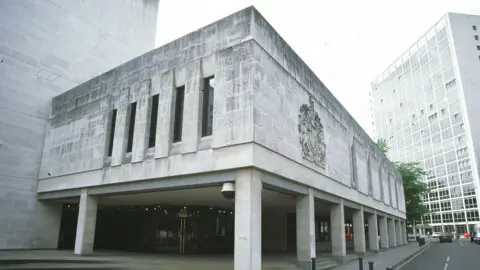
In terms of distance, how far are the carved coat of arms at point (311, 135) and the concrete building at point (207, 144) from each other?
0.06 metres

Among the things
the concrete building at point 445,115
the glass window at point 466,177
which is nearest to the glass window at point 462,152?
the concrete building at point 445,115

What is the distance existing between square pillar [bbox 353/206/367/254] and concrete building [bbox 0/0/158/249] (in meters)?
20.2

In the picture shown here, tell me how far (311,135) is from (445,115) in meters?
88.1

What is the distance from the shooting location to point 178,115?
14.9 meters

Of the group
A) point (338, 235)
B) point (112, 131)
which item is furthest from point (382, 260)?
point (112, 131)

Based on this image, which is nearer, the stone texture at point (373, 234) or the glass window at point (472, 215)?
the stone texture at point (373, 234)

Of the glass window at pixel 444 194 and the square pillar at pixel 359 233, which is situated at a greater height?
the glass window at pixel 444 194

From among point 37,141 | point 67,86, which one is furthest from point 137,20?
point 37,141

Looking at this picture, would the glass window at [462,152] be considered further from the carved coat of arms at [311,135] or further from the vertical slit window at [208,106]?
the vertical slit window at [208,106]

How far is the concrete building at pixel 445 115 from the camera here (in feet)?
272

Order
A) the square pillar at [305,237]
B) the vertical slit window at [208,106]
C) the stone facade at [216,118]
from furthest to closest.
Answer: the square pillar at [305,237], the vertical slit window at [208,106], the stone facade at [216,118]

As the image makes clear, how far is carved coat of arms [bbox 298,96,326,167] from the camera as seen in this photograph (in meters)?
16.1

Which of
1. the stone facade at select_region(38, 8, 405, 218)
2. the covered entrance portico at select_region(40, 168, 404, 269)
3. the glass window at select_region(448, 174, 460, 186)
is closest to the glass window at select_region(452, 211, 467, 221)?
the glass window at select_region(448, 174, 460, 186)

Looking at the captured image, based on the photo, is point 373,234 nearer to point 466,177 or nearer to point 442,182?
point 466,177
